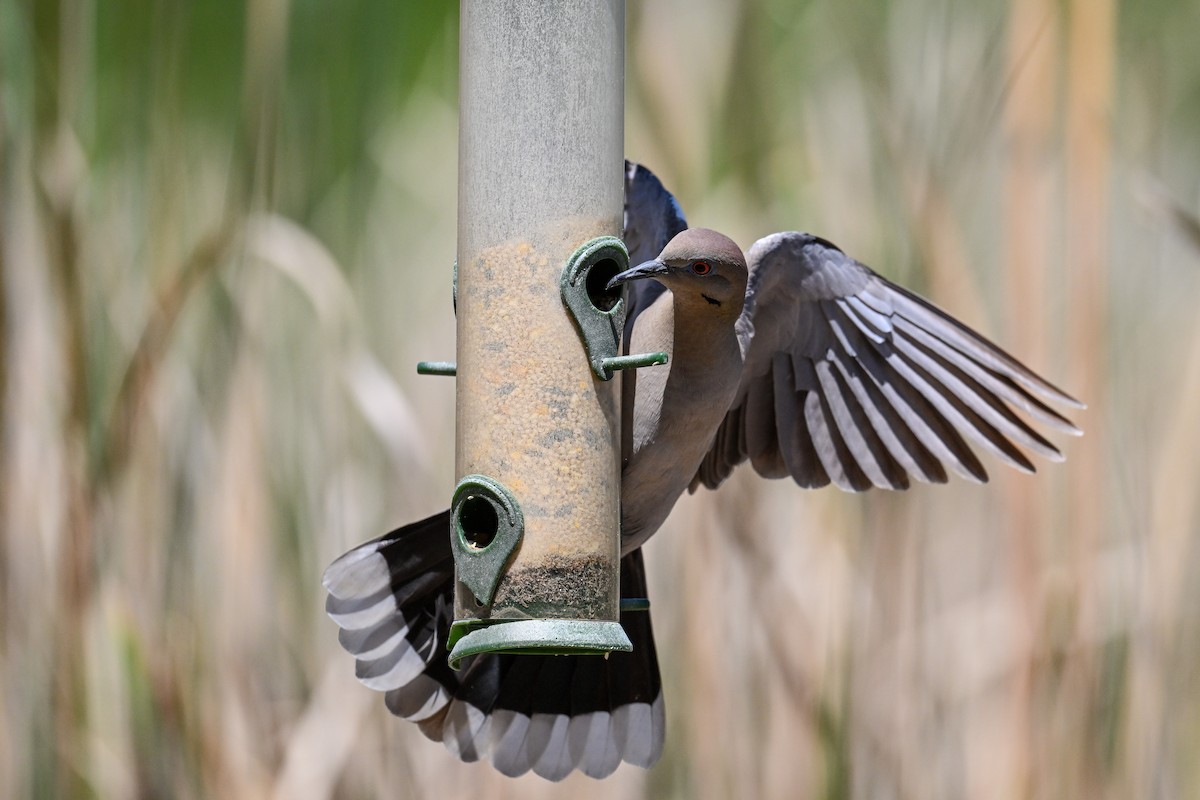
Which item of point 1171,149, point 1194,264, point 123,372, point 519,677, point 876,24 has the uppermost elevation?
point 876,24

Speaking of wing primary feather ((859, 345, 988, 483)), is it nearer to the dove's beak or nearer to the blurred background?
the blurred background

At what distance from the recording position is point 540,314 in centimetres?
280

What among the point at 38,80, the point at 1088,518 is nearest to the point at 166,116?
the point at 38,80

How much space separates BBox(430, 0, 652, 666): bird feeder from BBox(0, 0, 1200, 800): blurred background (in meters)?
1.73

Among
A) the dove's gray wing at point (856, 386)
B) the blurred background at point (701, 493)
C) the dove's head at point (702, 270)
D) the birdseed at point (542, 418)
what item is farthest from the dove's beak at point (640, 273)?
the blurred background at point (701, 493)

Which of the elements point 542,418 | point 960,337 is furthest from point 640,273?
point 960,337

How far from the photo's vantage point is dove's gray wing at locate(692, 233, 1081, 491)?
3541 mm

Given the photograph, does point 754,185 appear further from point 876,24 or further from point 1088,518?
point 1088,518

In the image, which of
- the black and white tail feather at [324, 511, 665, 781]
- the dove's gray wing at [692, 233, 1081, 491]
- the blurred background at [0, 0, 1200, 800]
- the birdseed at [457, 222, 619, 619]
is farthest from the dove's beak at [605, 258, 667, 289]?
the blurred background at [0, 0, 1200, 800]

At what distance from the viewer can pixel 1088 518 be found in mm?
4469

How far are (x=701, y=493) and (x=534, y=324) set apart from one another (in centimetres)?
182

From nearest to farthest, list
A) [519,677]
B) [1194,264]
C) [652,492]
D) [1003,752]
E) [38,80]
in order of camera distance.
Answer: [652,492] → [519,677] → [1003,752] → [1194,264] → [38,80]

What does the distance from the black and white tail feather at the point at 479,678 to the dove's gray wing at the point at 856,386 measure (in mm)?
517

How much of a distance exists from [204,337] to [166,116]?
0.73m
